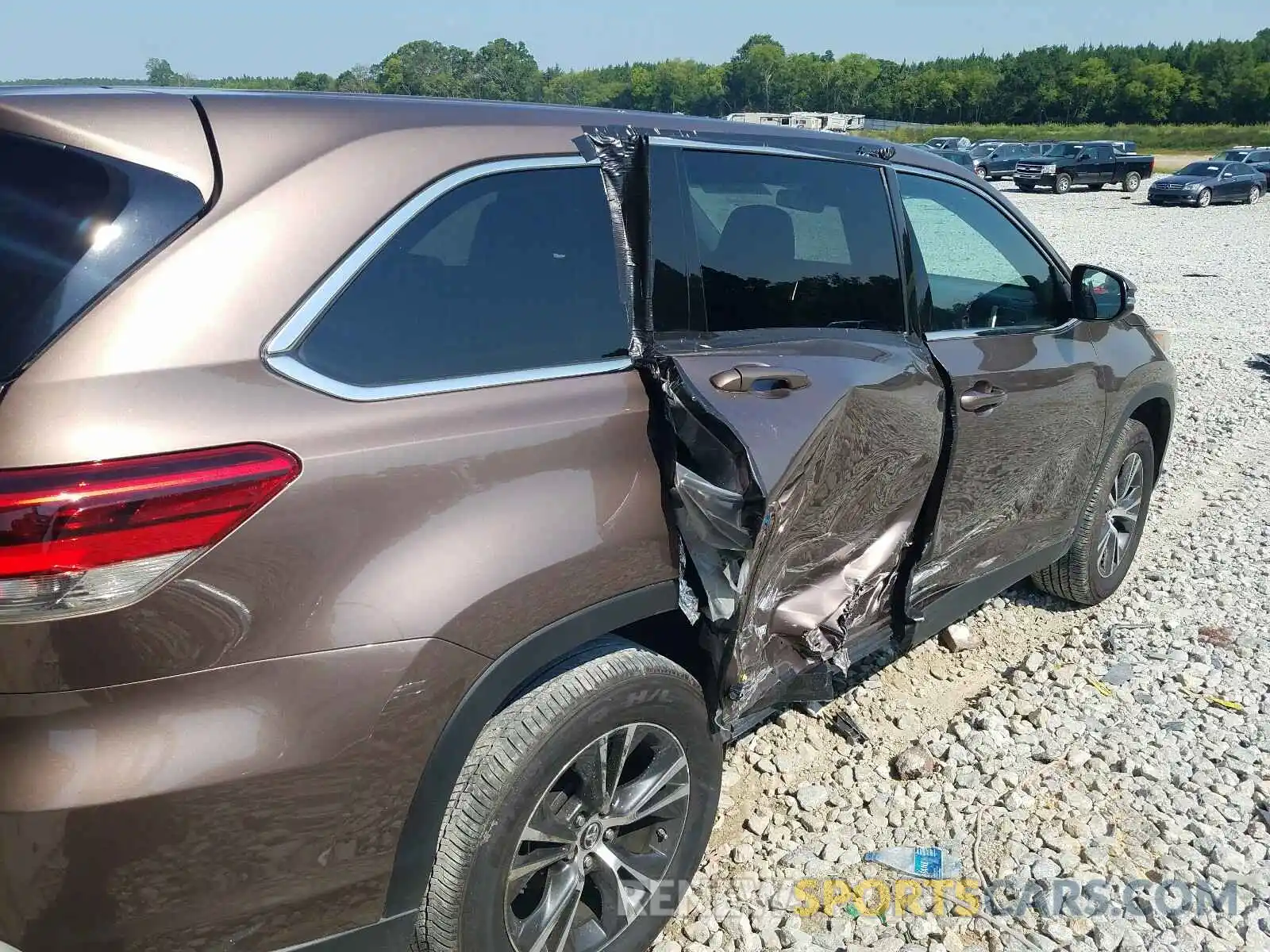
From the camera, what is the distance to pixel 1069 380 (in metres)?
3.42

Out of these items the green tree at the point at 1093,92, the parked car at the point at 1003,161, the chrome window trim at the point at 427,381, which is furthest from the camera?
the green tree at the point at 1093,92

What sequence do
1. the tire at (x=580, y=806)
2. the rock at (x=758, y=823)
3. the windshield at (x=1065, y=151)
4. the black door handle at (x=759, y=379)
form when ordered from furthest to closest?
the windshield at (x=1065, y=151), the rock at (x=758, y=823), the black door handle at (x=759, y=379), the tire at (x=580, y=806)

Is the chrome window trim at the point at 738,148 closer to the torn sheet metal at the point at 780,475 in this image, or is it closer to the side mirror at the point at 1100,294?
the torn sheet metal at the point at 780,475

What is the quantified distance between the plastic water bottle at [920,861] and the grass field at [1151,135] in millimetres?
64767

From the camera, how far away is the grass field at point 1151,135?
67875 millimetres

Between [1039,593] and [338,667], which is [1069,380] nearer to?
[1039,593]

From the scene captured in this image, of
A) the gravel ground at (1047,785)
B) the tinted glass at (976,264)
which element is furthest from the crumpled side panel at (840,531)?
the gravel ground at (1047,785)

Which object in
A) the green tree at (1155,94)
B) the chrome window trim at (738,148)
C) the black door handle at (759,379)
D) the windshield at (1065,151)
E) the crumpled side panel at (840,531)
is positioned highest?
the green tree at (1155,94)

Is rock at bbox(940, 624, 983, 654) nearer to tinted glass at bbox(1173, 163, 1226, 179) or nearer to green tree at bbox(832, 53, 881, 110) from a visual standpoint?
tinted glass at bbox(1173, 163, 1226, 179)

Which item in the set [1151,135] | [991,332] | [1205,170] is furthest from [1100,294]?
[1151,135]

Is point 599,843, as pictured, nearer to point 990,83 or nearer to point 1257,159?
point 1257,159

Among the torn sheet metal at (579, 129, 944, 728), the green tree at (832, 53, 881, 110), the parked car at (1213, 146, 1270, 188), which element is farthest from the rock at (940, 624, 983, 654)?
the green tree at (832, 53, 881, 110)

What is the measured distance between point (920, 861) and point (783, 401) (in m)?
1.43

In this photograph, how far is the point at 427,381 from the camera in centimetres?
178
